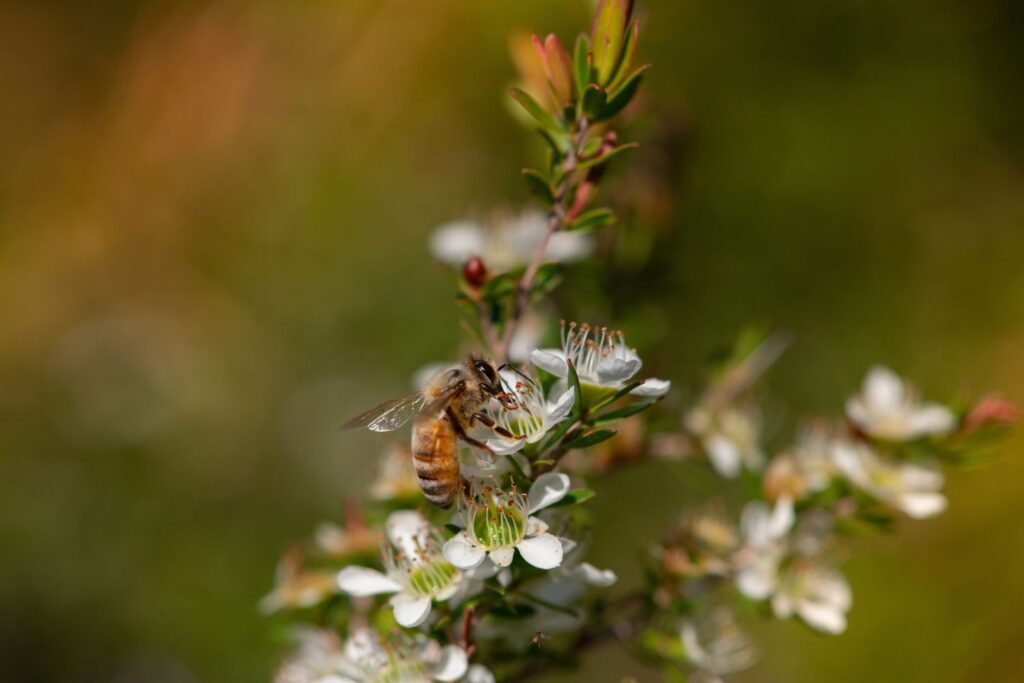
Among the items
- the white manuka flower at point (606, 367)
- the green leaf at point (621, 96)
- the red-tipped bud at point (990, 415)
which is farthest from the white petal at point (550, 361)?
the red-tipped bud at point (990, 415)

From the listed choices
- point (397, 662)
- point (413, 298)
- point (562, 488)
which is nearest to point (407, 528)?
point (397, 662)

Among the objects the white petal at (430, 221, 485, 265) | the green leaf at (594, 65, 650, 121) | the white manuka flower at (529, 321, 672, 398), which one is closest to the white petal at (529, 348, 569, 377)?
the white manuka flower at (529, 321, 672, 398)

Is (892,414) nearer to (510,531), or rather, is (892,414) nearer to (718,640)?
(718,640)

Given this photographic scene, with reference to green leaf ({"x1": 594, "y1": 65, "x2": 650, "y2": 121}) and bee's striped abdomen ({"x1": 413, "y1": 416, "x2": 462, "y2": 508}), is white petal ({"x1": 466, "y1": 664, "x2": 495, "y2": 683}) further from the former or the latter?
green leaf ({"x1": 594, "y1": 65, "x2": 650, "y2": 121})

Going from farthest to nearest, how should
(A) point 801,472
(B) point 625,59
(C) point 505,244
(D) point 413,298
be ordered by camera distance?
(D) point 413,298 → (C) point 505,244 → (A) point 801,472 → (B) point 625,59

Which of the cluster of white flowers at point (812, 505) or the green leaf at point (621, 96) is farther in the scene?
the cluster of white flowers at point (812, 505)

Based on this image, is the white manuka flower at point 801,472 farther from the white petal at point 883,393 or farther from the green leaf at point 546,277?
the green leaf at point 546,277
